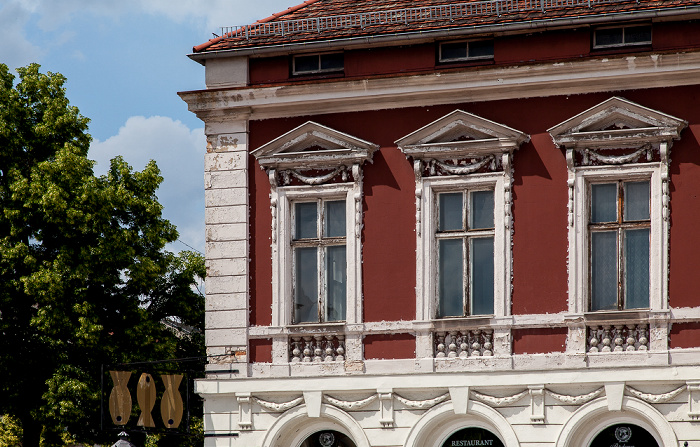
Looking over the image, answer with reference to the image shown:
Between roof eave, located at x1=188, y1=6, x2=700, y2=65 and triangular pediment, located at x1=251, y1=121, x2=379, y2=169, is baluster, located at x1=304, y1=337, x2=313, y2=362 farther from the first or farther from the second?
roof eave, located at x1=188, y1=6, x2=700, y2=65

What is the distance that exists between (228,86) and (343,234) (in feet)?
10.5

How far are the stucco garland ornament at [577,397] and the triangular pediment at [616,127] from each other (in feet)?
12.2

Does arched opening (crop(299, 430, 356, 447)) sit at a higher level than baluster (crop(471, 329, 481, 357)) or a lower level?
lower

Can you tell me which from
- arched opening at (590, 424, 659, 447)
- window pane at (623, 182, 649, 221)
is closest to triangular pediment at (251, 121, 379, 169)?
window pane at (623, 182, 649, 221)

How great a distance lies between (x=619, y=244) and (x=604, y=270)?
0.45 m

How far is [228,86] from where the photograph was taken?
22.3 meters

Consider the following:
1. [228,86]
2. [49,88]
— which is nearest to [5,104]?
[49,88]

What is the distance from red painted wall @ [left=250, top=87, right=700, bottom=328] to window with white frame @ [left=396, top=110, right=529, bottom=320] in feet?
0.65

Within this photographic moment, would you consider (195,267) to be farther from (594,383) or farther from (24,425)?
(594,383)

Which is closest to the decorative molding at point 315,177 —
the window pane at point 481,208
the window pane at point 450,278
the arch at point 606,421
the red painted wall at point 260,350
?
the window pane at point 450,278

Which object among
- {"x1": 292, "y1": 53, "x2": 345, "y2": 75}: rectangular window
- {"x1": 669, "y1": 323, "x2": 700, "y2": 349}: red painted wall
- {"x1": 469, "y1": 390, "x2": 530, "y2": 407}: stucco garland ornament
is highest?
{"x1": 292, "y1": 53, "x2": 345, "y2": 75}: rectangular window

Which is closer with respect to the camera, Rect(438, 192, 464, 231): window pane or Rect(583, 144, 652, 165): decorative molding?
Rect(583, 144, 652, 165): decorative molding

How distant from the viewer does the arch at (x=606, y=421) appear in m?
19.4

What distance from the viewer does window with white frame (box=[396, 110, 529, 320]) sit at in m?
20.7
